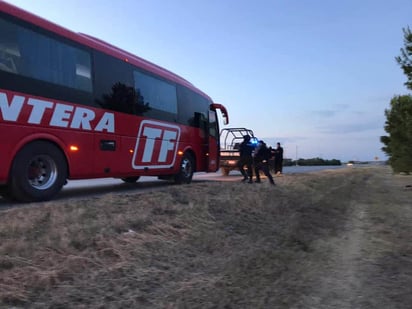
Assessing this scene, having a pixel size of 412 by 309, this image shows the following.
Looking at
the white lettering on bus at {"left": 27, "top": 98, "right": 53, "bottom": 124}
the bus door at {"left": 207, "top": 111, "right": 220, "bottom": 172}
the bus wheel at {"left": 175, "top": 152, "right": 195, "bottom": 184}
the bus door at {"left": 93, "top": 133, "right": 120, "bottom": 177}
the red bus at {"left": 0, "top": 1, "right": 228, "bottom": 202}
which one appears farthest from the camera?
the bus door at {"left": 207, "top": 111, "right": 220, "bottom": 172}

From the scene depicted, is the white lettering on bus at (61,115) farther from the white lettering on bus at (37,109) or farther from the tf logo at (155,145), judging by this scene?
the tf logo at (155,145)

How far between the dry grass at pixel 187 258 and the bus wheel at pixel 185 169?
190 inches

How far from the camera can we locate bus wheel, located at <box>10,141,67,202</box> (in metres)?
7.13

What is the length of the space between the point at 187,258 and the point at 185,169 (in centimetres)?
835

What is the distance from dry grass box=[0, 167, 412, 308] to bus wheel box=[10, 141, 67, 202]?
123 cm

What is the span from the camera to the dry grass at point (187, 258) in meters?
3.79

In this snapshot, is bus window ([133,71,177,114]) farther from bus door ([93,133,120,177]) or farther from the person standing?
the person standing

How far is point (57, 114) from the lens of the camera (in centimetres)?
785

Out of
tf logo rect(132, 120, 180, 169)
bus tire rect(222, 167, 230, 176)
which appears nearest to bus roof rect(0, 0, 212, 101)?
tf logo rect(132, 120, 180, 169)

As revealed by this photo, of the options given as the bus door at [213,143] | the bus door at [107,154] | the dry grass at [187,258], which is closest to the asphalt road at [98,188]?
the bus door at [107,154]

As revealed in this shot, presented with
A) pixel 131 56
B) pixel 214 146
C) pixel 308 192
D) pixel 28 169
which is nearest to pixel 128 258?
pixel 28 169

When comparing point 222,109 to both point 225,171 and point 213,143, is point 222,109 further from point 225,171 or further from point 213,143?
point 225,171

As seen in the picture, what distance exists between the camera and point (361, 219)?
30.9 ft

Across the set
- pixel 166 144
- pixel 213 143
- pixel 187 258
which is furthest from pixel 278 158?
pixel 187 258
